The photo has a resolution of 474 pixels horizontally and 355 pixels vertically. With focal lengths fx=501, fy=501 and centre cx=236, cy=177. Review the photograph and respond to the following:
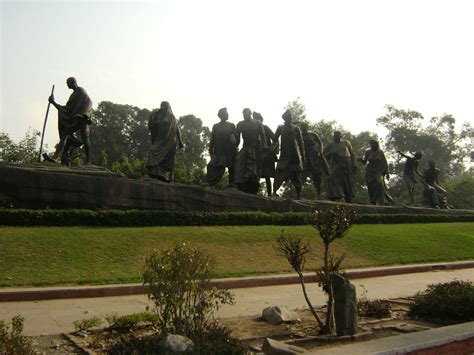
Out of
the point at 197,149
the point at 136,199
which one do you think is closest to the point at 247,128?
the point at 136,199

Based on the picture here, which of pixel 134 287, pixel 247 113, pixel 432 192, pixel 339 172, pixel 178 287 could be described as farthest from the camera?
pixel 432 192

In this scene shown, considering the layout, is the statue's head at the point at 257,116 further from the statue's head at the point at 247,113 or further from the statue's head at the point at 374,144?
the statue's head at the point at 374,144

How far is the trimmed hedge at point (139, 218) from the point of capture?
34.7 ft

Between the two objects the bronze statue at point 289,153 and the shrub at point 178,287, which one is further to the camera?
the bronze statue at point 289,153

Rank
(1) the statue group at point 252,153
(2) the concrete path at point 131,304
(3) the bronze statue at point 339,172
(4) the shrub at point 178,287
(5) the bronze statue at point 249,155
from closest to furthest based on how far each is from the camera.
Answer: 1. (4) the shrub at point 178,287
2. (2) the concrete path at point 131,304
3. (1) the statue group at point 252,153
4. (5) the bronze statue at point 249,155
5. (3) the bronze statue at point 339,172

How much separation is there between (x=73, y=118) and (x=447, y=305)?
1023 centimetres

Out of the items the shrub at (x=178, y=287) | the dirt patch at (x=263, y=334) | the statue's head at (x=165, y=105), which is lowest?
the dirt patch at (x=263, y=334)

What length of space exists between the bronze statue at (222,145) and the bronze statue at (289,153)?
159 centimetres

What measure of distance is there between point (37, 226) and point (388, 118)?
41.4 meters

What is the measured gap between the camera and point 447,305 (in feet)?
18.8

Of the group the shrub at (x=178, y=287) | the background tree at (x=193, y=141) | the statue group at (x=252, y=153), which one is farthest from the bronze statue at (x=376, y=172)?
the background tree at (x=193, y=141)

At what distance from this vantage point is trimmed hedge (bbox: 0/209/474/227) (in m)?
10.6

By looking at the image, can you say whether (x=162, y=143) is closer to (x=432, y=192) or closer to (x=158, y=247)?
(x=158, y=247)

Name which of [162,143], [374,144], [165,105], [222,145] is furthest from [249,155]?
[374,144]
